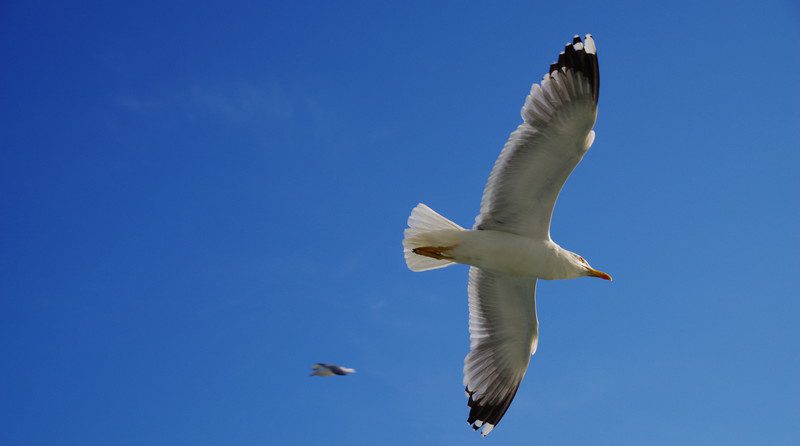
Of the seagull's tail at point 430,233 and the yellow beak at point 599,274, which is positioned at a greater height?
the seagull's tail at point 430,233

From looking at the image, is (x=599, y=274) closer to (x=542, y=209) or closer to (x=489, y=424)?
(x=542, y=209)

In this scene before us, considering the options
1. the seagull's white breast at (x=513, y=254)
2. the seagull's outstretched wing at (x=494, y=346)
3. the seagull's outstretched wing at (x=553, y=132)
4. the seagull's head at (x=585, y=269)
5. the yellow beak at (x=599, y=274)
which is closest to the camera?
the seagull's outstretched wing at (x=553, y=132)

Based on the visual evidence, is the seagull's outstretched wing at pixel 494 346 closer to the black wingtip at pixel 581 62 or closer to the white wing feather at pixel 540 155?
the white wing feather at pixel 540 155

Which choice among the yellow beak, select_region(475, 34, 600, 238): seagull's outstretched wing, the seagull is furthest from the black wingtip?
the seagull

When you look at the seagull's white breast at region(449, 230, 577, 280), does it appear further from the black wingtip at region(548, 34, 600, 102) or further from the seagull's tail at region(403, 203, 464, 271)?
the black wingtip at region(548, 34, 600, 102)

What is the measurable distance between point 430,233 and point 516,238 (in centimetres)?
87

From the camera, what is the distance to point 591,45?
23.5ft

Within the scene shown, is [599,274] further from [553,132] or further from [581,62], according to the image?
[581,62]

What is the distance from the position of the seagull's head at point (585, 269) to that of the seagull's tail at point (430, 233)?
1.27 metres

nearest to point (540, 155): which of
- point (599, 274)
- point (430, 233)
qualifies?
point (430, 233)

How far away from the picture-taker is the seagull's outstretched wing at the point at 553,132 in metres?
7.02

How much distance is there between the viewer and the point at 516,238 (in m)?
7.71

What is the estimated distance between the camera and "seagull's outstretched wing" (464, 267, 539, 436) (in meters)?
8.44

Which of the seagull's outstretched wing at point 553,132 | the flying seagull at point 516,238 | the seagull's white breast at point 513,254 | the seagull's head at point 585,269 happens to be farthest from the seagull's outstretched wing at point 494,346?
the seagull's outstretched wing at point 553,132
